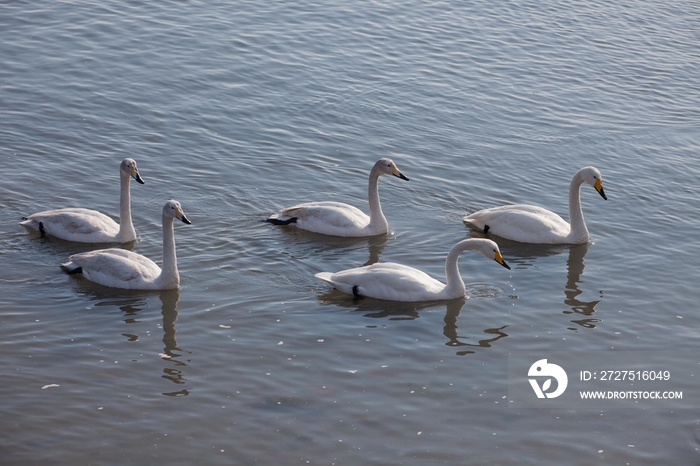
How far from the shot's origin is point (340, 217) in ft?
50.6

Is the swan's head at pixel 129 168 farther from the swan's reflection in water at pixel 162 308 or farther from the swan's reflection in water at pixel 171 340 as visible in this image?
the swan's reflection in water at pixel 171 340

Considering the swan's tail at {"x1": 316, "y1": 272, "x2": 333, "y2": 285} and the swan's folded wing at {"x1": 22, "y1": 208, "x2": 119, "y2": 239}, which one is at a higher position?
the swan's folded wing at {"x1": 22, "y1": 208, "x2": 119, "y2": 239}

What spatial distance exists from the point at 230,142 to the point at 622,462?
1089 cm

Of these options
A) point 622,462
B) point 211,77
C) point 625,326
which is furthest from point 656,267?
point 211,77

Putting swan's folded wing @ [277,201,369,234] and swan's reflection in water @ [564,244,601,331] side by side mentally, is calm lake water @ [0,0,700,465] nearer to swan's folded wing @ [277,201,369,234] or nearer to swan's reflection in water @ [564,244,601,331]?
swan's reflection in water @ [564,244,601,331]

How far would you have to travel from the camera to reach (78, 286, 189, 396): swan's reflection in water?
37.4ft

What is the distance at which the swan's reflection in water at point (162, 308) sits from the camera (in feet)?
37.4

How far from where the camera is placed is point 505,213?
50.9 ft

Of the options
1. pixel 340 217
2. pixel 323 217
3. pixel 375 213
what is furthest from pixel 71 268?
pixel 375 213

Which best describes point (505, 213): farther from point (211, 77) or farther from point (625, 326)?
point (211, 77)

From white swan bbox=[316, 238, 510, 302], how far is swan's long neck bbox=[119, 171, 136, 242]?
3.15m

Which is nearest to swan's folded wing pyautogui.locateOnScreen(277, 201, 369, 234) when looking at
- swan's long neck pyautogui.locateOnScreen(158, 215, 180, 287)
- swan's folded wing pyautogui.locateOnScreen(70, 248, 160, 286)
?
swan's long neck pyautogui.locateOnScreen(158, 215, 180, 287)

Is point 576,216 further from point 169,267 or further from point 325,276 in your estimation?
point 169,267

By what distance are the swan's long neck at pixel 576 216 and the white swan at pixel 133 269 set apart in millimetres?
6205
